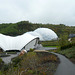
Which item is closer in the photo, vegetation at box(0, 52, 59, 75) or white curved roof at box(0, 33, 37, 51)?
vegetation at box(0, 52, 59, 75)

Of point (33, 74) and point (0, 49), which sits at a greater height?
point (33, 74)

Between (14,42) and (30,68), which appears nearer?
(30,68)

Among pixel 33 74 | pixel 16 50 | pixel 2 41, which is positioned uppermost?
pixel 33 74

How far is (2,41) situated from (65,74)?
27.8 metres

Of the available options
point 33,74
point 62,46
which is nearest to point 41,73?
point 33,74

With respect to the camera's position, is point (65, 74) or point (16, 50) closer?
point (65, 74)

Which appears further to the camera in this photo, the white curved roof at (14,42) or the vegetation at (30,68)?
the white curved roof at (14,42)

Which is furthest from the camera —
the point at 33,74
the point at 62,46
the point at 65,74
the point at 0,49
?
the point at 0,49

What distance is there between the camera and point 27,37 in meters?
36.1

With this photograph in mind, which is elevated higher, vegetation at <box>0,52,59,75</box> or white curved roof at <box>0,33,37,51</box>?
vegetation at <box>0,52,59,75</box>

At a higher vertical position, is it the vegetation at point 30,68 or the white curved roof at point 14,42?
the vegetation at point 30,68

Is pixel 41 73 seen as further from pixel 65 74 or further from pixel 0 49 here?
pixel 0 49

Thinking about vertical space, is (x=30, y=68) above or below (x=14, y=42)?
above

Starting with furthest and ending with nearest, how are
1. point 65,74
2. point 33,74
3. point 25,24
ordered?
point 25,24 < point 65,74 < point 33,74
